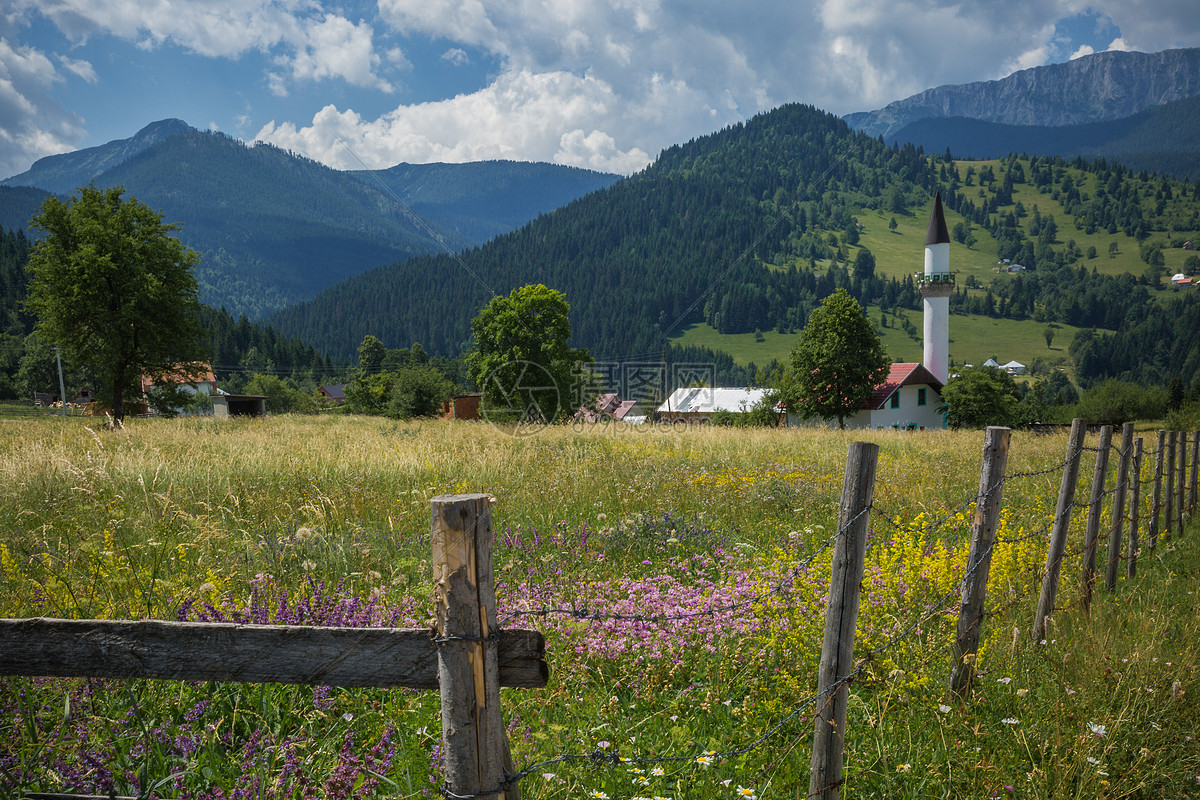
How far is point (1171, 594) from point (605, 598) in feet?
18.1

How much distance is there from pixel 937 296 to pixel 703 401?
82.8 feet

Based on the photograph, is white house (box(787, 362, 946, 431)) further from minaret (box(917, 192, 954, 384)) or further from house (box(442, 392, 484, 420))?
house (box(442, 392, 484, 420))

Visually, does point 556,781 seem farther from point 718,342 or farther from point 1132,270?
point 1132,270

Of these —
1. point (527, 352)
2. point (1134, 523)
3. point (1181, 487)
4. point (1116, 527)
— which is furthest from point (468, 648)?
point (527, 352)

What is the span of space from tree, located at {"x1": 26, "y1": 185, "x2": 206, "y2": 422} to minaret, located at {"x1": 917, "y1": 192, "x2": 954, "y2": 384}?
57610 millimetres

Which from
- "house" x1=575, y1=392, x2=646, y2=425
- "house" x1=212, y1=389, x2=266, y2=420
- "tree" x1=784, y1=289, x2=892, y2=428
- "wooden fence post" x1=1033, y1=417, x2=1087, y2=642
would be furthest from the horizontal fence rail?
"house" x1=212, y1=389, x2=266, y2=420

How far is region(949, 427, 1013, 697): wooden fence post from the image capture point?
345cm

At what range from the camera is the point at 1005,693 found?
3.65 meters

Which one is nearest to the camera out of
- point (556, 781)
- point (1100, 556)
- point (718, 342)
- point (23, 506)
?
point (556, 781)

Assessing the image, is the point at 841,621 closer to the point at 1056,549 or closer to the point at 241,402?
the point at 1056,549

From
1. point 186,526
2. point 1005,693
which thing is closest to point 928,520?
point 1005,693

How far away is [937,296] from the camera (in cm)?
5991

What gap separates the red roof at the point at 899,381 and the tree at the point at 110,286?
43.5 m

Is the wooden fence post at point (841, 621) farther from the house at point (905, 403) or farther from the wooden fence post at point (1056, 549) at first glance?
the house at point (905, 403)
